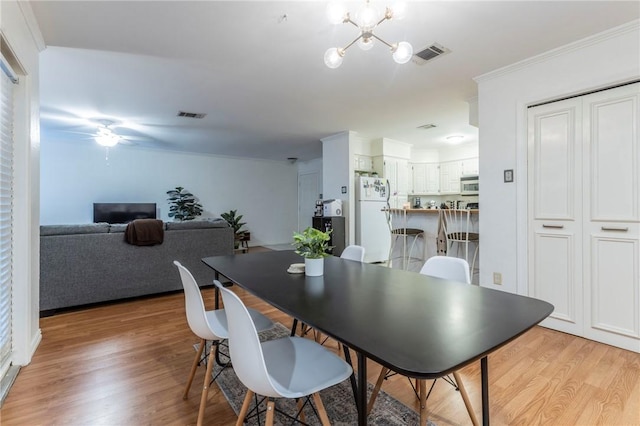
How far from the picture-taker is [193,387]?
187 centimetres

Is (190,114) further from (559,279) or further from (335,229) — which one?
(559,279)

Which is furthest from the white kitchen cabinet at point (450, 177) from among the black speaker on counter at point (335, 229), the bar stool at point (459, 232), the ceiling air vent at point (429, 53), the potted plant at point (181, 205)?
the potted plant at point (181, 205)

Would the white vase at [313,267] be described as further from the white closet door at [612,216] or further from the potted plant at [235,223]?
the potted plant at [235,223]

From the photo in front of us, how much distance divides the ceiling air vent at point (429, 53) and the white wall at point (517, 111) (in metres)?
0.74

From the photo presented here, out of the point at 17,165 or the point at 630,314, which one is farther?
the point at 630,314

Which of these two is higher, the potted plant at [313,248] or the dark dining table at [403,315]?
the potted plant at [313,248]

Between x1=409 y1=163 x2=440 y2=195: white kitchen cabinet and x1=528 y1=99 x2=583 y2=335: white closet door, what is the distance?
13.4ft

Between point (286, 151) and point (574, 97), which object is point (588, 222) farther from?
point (286, 151)

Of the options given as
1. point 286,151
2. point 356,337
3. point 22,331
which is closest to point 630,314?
point 356,337

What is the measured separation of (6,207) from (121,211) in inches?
186

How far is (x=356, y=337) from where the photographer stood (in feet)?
3.00

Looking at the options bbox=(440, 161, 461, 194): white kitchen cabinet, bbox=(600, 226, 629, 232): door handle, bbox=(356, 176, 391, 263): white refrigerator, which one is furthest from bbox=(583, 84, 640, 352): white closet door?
bbox=(440, 161, 461, 194): white kitchen cabinet

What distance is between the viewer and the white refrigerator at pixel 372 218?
5.48m

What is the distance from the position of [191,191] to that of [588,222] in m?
7.17
